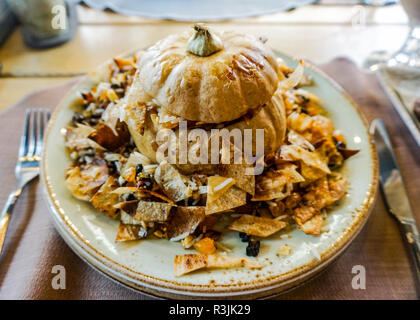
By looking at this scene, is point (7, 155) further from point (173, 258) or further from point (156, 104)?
point (173, 258)

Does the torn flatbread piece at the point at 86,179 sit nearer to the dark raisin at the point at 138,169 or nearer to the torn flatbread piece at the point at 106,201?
the torn flatbread piece at the point at 106,201

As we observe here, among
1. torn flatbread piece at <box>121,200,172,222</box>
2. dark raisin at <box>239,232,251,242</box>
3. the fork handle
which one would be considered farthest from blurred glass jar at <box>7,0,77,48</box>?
dark raisin at <box>239,232,251,242</box>

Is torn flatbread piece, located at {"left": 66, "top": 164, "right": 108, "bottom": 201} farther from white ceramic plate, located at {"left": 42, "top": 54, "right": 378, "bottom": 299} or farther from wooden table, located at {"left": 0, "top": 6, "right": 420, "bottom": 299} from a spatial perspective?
wooden table, located at {"left": 0, "top": 6, "right": 420, "bottom": 299}

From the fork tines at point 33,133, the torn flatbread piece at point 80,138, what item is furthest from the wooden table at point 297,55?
the torn flatbread piece at point 80,138

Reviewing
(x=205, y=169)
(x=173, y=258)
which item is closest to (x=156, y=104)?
(x=205, y=169)

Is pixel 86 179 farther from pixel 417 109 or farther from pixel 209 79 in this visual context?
pixel 417 109

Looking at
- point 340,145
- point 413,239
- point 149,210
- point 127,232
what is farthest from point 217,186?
point 413,239

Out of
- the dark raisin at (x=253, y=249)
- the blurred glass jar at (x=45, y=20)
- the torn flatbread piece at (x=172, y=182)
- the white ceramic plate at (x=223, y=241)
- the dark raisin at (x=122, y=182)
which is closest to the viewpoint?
the white ceramic plate at (x=223, y=241)
